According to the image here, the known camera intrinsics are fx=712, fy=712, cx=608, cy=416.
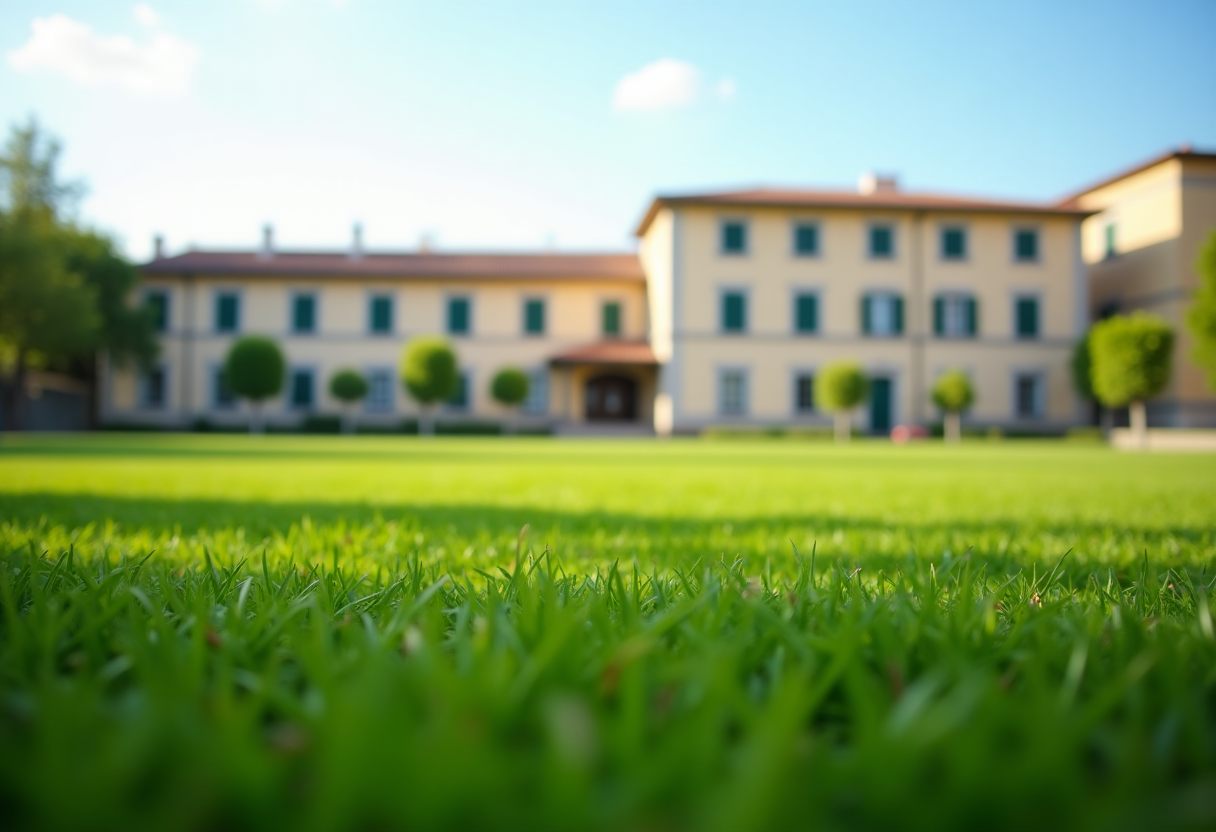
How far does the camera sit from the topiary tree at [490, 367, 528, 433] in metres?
29.3

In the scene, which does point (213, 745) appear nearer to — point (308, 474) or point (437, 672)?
point (437, 672)

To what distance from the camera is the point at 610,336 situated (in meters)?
32.8

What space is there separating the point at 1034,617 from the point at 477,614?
0.93 meters

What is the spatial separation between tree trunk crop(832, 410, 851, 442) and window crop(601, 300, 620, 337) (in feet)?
34.4

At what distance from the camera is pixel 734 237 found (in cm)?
2914

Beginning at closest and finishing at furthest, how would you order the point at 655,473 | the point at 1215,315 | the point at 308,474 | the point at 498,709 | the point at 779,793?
the point at 779,793
the point at 498,709
the point at 308,474
the point at 655,473
the point at 1215,315

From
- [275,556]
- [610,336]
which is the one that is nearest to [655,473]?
[275,556]

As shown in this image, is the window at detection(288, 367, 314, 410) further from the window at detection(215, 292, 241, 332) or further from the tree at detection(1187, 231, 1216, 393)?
the tree at detection(1187, 231, 1216, 393)

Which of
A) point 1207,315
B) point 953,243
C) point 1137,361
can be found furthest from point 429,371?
point 1207,315

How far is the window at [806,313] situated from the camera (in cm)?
2948

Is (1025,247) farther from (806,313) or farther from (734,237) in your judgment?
(734,237)

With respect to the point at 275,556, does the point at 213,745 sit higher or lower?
higher

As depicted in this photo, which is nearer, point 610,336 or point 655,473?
point 655,473

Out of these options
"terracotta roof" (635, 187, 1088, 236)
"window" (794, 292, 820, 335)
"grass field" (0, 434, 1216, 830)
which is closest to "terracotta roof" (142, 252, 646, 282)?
"terracotta roof" (635, 187, 1088, 236)
